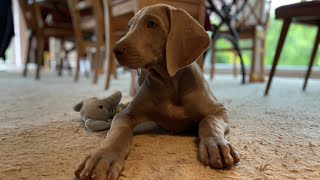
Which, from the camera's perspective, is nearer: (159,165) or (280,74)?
(159,165)

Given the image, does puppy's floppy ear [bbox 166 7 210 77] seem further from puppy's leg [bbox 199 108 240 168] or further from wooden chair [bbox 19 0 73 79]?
wooden chair [bbox 19 0 73 79]

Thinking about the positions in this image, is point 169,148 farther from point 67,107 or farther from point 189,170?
point 67,107

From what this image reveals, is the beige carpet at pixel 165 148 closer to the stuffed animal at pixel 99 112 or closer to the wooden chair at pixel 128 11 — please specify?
the stuffed animal at pixel 99 112

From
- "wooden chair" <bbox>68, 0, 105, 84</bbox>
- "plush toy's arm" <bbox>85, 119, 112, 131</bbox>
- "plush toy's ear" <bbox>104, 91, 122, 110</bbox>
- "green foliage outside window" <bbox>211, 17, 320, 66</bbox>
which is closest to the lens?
"plush toy's arm" <bbox>85, 119, 112, 131</bbox>

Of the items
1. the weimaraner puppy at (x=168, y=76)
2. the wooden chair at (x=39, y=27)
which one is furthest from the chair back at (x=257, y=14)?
the weimaraner puppy at (x=168, y=76)

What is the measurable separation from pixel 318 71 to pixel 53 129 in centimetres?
396

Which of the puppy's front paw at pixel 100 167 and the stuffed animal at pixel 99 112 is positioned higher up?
the puppy's front paw at pixel 100 167

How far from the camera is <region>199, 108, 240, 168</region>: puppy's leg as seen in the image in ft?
2.29

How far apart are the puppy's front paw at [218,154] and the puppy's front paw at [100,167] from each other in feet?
0.63

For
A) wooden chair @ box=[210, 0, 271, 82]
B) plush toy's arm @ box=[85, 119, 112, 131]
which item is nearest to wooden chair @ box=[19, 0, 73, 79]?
wooden chair @ box=[210, 0, 271, 82]

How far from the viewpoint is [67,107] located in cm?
156

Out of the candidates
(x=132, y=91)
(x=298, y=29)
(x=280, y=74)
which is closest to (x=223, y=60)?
(x=280, y=74)

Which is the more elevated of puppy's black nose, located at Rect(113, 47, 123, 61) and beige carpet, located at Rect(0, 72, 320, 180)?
puppy's black nose, located at Rect(113, 47, 123, 61)

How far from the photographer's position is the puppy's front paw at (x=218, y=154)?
2.28 feet
